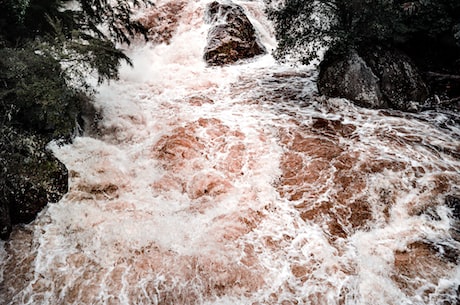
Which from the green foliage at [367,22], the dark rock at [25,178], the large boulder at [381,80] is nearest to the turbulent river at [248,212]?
the dark rock at [25,178]

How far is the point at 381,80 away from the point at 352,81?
687 millimetres

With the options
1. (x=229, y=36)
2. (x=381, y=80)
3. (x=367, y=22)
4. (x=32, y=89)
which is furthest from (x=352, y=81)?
(x=32, y=89)

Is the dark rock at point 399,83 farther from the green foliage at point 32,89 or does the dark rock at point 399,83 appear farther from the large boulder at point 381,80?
the green foliage at point 32,89

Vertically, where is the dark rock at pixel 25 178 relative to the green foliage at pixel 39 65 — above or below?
below

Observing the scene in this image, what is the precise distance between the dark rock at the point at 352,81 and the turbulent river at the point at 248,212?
29 centimetres

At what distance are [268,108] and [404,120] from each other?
10.6ft

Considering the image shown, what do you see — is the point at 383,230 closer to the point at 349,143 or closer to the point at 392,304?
the point at 392,304

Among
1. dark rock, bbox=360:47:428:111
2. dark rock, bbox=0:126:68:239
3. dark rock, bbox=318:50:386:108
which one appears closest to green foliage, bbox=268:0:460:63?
dark rock, bbox=318:50:386:108

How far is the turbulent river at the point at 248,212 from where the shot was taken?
3992 millimetres

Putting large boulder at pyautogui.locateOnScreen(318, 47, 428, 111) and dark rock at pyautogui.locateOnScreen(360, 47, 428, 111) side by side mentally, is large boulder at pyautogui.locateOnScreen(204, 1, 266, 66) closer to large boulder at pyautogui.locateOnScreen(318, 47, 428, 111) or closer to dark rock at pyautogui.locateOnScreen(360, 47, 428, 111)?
large boulder at pyautogui.locateOnScreen(318, 47, 428, 111)

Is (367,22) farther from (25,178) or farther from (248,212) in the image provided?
(25,178)

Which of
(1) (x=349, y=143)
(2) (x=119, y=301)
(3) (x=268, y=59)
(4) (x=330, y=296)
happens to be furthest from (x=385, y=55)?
(2) (x=119, y=301)

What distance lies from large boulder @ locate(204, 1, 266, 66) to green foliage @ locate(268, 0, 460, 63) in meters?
3.45

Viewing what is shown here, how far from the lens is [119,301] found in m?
3.86
